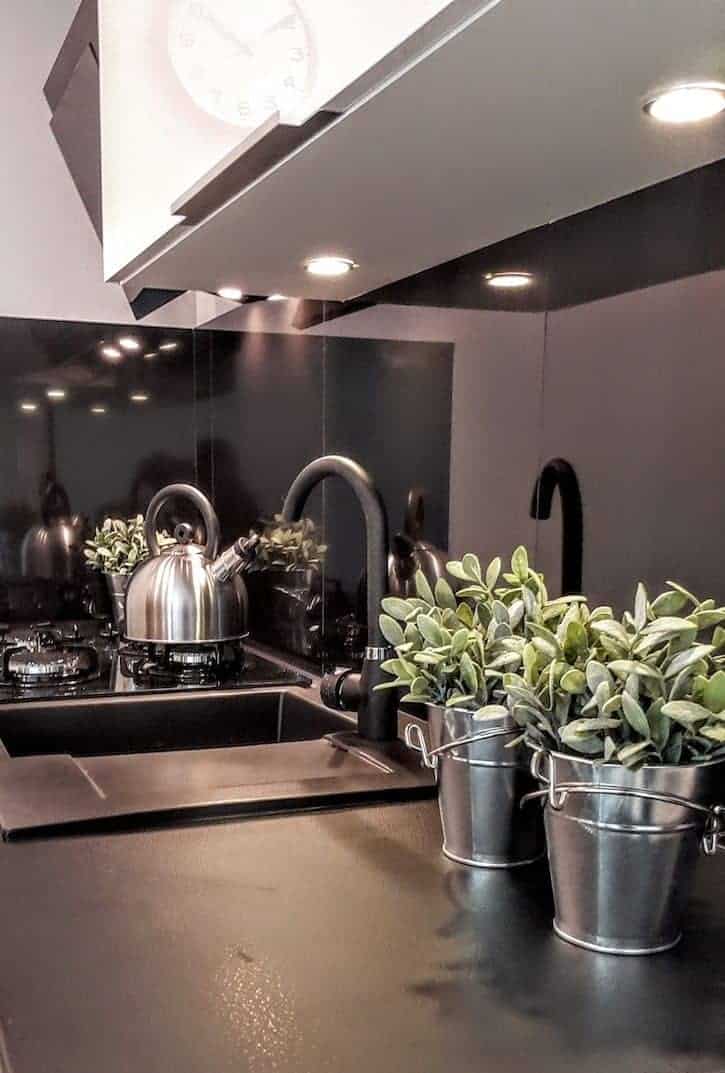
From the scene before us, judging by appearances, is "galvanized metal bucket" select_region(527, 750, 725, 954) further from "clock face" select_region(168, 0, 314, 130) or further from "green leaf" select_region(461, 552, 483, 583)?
"clock face" select_region(168, 0, 314, 130)

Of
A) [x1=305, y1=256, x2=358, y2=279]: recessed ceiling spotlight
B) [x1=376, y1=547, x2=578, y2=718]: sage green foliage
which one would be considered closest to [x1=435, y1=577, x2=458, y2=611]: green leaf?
[x1=376, y1=547, x2=578, y2=718]: sage green foliage

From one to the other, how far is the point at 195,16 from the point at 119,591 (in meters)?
1.25

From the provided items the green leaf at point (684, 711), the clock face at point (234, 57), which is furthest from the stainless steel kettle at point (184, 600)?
the green leaf at point (684, 711)

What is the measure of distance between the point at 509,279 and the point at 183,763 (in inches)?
27.2

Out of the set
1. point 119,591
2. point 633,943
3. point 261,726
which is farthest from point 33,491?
point 633,943

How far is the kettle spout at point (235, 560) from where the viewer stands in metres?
1.69

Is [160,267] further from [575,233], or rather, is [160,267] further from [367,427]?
[575,233]

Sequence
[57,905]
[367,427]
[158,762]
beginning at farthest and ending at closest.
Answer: [367,427] → [158,762] → [57,905]

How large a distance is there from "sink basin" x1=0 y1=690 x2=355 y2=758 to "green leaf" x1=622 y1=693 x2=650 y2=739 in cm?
91

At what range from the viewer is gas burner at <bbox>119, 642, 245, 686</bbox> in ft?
5.83

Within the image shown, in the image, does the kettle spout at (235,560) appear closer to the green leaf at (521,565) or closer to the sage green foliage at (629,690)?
the green leaf at (521,565)

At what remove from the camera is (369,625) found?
4.17 feet

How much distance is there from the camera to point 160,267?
1496mm

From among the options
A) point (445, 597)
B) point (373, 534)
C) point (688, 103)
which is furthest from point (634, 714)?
point (373, 534)
